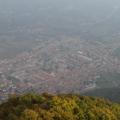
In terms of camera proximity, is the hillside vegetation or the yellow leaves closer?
the yellow leaves

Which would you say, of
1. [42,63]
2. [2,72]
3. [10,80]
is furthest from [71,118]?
[42,63]

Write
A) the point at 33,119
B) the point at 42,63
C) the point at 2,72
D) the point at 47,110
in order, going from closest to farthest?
the point at 33,119 < the point at 47,110 < the point at 2,72 < the point at 42,63

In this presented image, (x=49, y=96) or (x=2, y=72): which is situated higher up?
(x=49, y=96)

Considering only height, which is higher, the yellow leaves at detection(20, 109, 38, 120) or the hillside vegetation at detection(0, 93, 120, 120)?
the yellow leaves at detection(20, 109, 38, 120)

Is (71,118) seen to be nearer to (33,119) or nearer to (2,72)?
(33,119)

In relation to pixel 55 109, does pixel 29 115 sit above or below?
above

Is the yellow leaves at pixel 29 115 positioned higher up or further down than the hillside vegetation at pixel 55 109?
higher up

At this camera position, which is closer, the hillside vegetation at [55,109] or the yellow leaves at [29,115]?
the yellow leaves at [29,115]

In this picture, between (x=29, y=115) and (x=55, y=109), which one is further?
(x=55, y=109)
